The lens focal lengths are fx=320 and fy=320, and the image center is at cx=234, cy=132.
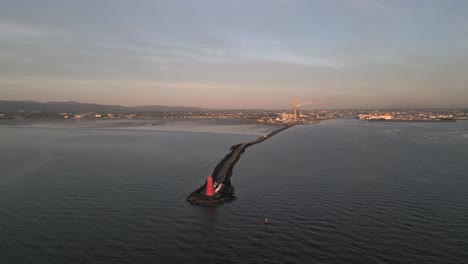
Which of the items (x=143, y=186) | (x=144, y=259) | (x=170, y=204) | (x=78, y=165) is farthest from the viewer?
(x=78, y=165)

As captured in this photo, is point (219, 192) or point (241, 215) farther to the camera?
point (219, 192)

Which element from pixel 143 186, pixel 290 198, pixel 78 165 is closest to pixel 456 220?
pixel 290 198

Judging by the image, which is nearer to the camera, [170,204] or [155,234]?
[155,234]

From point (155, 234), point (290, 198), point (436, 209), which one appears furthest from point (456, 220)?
point (155, 234)

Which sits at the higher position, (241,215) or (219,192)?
(219,192)

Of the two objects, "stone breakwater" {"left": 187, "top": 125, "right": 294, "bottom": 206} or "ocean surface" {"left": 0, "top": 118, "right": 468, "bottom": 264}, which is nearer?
"ocean surface" {"left": 0, "top": 118, "right": 468, "bottom": 264}

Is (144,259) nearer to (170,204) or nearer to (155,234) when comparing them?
(155,234)

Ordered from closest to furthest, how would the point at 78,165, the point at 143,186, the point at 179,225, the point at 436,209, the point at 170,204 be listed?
the point at 179,225 → the point at 436,209 → the point at 170,204 → the point at 143,186 → the point at 78,165

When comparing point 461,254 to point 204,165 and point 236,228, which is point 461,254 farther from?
point 204,165

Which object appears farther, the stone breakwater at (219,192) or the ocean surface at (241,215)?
the stone breakwater at (219,192)
